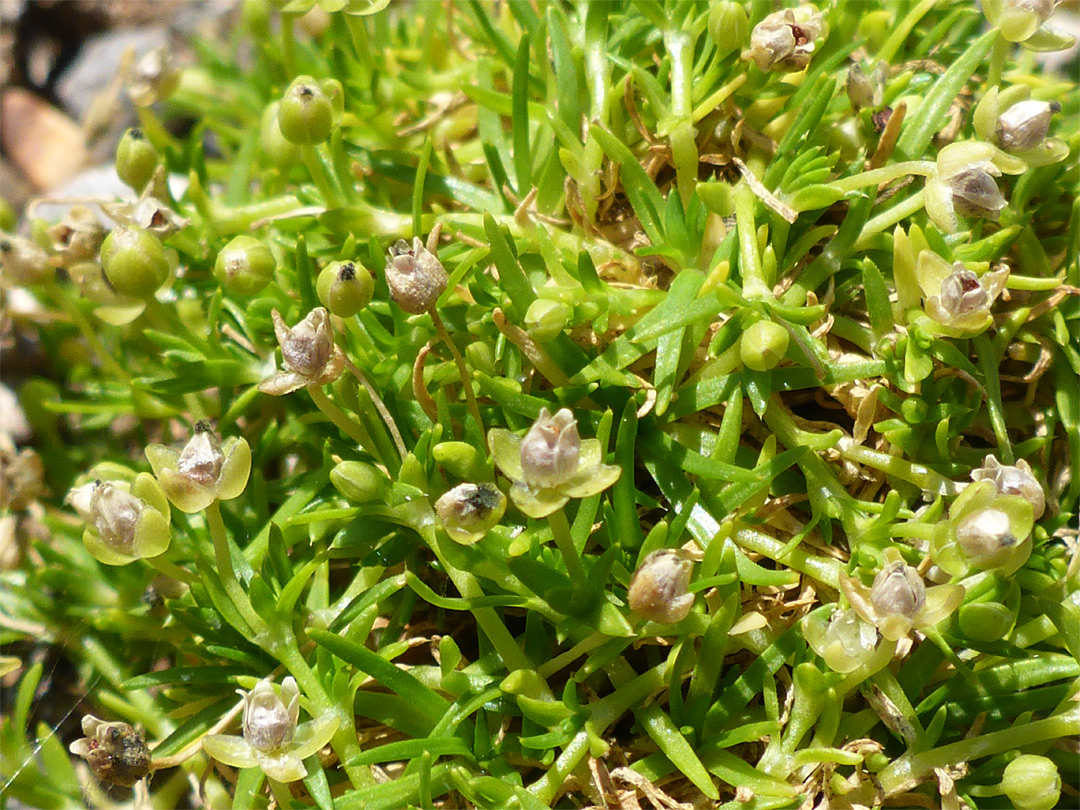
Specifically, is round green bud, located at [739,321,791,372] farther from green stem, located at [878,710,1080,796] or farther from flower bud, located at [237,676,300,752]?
flower bud, located at [237,676,300,752]

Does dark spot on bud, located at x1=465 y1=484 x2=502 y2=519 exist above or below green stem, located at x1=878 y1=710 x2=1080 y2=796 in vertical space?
above

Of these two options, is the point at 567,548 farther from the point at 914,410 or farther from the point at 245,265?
the point at 245,265

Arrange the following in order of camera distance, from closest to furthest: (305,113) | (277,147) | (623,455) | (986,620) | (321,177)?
1. (986,620)
2. (623,455)
3. (305,113)
4. (321,177)
5. (277,147)

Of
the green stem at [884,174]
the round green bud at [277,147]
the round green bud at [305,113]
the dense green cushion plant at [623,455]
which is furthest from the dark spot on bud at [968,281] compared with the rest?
the round green bud at [277,147]

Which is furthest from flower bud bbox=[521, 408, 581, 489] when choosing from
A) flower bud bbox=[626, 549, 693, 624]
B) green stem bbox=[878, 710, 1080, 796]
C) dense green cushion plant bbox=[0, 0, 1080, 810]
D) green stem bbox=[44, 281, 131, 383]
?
green stem bbox=[44, 281, 131, 383]

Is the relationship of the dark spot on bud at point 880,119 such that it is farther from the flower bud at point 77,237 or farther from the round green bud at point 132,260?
the flower bud at point 77,237

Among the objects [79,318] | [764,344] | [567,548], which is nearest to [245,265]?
[79,318]
